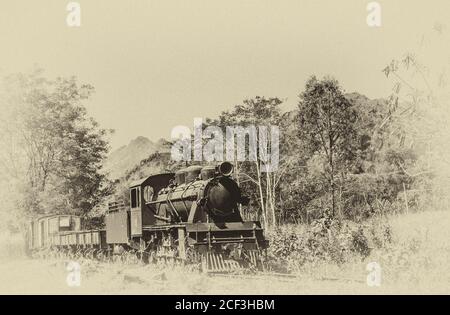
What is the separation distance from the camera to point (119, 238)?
19781mm

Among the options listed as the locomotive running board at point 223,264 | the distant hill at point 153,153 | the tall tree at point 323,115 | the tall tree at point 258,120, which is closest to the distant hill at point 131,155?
the distant hill at point 153,153

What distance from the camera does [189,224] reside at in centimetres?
1460

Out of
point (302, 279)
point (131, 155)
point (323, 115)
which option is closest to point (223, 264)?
point (302, 279)

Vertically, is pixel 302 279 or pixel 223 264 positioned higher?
pixel 223 264

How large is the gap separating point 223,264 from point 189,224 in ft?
4.62

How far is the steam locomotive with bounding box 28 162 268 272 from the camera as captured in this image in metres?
14.5

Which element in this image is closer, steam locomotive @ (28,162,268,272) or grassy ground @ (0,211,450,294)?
grassy ground @ (0,211,450,294)

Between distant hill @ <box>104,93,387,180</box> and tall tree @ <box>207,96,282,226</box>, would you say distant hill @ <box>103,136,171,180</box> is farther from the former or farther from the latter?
tall tree @ <box>207,96,282,226</box>

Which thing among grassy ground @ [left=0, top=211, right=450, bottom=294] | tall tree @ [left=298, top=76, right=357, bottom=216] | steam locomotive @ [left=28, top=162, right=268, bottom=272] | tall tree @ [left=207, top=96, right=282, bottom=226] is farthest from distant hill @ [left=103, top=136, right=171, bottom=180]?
grassy ground @ [left=0, top=211, right=450, bottom=294]

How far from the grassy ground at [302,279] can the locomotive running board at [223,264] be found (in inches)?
26.6

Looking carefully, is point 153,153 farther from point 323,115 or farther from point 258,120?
point 323,115

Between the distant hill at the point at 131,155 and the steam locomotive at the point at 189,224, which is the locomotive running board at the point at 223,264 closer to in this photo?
the steam locomotive at the point at 189,224

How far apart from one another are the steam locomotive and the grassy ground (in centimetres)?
96
